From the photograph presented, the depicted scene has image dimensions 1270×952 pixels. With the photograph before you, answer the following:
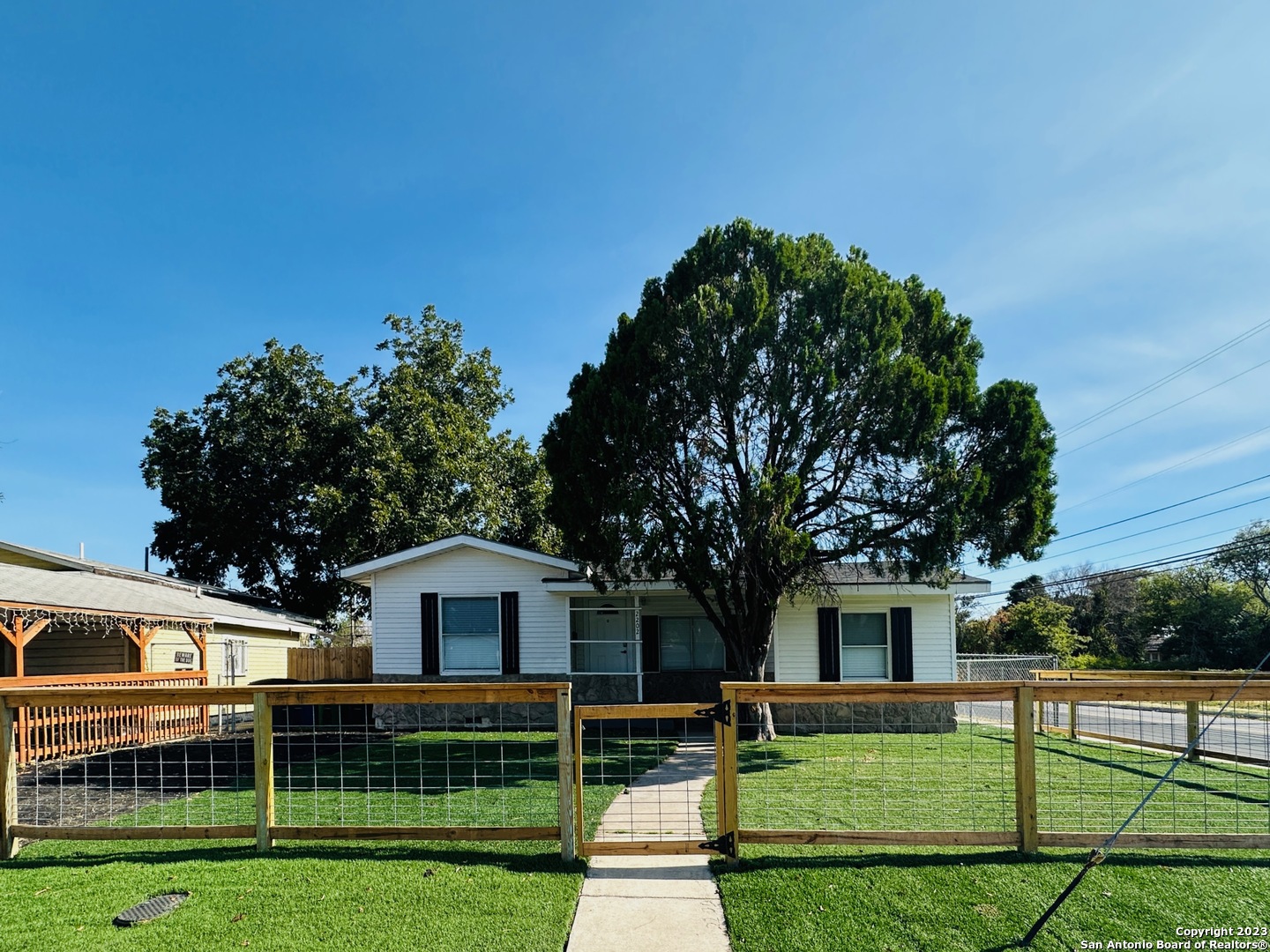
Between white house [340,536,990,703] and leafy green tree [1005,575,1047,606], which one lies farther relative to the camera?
leafy green tree [1005,575,1047,606]

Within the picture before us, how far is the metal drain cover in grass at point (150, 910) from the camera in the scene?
4613 mm

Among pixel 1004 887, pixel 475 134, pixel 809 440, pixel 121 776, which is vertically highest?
pixel 475 134

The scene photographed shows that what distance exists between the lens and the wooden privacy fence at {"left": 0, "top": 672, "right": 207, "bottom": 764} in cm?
1130

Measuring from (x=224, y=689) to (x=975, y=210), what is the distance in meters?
12.6

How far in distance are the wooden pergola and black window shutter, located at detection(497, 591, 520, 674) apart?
6.64m

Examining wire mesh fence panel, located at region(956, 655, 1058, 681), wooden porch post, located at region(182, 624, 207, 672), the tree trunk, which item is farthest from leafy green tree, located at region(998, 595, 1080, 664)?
wooden porch post, located at region(182, 624, 207, 672)

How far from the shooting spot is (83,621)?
45.3ft

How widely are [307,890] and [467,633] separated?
10.3 metres

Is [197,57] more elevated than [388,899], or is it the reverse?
[197,57]

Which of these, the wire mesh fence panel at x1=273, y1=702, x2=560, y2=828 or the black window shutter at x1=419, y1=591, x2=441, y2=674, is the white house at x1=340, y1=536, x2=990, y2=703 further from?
the wire mesh fence panel at x1=273, y1=702, x2=560, y2=828

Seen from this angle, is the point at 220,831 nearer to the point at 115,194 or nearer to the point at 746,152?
the point at 746,152

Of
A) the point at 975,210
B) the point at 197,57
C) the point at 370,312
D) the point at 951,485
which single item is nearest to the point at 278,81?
the point at 197,57

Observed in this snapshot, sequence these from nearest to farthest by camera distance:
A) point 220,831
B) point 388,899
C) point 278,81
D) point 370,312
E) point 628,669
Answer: point 388,899 < point 220,831 < point 278,81 < point 628,669 < point 370,312

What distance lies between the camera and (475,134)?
13297 millimetres
